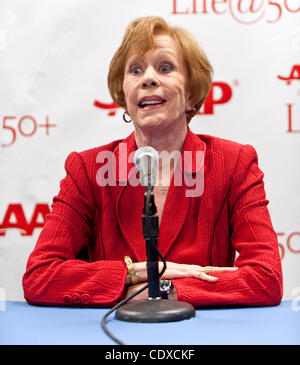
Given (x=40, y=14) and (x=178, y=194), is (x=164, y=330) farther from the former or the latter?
(x=40, y=14)

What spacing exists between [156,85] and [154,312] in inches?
37.0

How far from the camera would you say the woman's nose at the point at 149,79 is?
6.86 ft

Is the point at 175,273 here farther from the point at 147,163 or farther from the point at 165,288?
the point at 147,163

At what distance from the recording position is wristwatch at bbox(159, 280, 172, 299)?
178cm

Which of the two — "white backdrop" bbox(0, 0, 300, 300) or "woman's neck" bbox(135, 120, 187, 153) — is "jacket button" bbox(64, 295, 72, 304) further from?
"white backdrop" bbox(0, 0, 300, 300)

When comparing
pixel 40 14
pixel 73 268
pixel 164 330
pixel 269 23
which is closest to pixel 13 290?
pixel 73 268

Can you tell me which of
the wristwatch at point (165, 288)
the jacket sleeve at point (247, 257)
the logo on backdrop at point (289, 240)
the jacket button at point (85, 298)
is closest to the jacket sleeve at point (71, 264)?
the jacket button at point (85, 298)

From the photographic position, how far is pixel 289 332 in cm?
139

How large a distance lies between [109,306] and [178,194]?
52 centimetres

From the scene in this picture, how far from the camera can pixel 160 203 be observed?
2.17 meters

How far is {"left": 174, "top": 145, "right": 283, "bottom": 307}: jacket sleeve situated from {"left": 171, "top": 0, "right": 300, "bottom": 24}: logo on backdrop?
28.4 inches

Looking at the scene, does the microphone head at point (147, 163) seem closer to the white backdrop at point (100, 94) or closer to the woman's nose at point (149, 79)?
the woman's nose at point (149, 79)

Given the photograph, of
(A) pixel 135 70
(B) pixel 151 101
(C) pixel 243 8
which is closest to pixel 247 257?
(B) pixel 151 101

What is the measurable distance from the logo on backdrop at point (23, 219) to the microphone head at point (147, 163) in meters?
1.29
